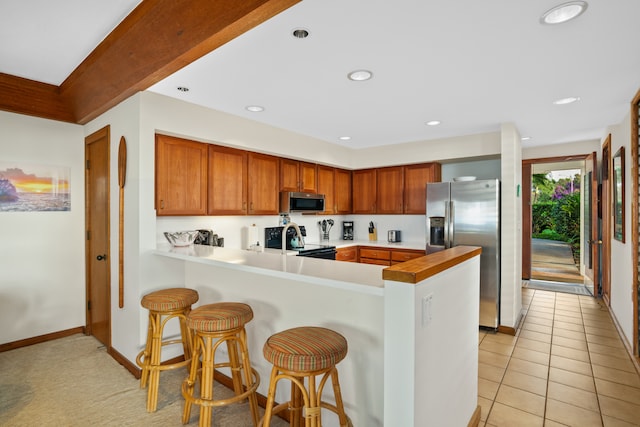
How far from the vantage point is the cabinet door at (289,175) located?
4242 mm

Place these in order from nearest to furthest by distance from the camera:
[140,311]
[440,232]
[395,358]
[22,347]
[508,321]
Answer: [395,358] → [140,311] → [22,347] → [508,321] → [440,232]

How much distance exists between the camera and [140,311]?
105 inches

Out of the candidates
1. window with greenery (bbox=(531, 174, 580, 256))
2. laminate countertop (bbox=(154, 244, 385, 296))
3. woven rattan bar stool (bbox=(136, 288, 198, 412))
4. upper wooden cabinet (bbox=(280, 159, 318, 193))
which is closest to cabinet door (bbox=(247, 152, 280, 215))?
upper wooden cabinet (bbox=(280, 159, 318, 193))

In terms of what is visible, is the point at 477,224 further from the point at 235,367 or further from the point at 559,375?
the point at 235,367

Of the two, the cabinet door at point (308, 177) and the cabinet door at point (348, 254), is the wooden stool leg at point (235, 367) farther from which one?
the cabinet door at point (308, 177)

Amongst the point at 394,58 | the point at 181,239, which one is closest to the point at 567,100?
the point at 394,58

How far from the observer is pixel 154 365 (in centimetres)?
224

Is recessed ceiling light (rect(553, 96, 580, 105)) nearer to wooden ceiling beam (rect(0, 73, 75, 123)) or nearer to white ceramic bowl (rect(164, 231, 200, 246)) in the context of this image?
A: white ceramic bowl (rect(164, 231, 200, 246))

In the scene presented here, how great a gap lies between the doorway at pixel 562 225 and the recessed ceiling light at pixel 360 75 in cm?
429

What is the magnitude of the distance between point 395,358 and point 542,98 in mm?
2813

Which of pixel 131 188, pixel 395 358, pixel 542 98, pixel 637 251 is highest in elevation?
pixel 542 98

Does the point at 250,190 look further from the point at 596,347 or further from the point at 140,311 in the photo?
the point at 596,347

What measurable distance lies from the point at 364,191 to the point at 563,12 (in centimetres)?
383

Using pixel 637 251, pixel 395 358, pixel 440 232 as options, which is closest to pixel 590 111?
pixel 637 251
